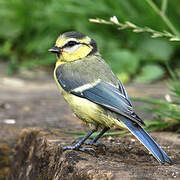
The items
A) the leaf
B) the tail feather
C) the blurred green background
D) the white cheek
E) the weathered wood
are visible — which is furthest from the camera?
the blurred green background

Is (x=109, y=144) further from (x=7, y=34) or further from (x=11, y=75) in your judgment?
(x=7, y=34)

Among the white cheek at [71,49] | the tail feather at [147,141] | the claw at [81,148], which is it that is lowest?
the claw at [81,148]

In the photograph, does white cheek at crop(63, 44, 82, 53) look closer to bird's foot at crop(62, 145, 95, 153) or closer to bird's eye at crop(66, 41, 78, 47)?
bird's eye at crop(66, 41, 78, 47)

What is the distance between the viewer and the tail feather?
213cm

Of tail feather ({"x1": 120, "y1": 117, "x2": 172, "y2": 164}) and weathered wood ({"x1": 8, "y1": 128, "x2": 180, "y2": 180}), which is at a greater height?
tail feather ({"x1": 120, "y1": 117, "x2": 172, "y2": 164})

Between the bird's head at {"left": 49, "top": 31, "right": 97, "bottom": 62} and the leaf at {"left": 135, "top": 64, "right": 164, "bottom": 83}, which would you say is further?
the leaf at {"left": 135, "top": 64, "right": 164, "bottom": 83}

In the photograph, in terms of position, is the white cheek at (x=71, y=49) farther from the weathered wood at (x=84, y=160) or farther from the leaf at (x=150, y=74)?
the leaf at (x=150, y=74)

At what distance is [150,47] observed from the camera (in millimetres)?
5145

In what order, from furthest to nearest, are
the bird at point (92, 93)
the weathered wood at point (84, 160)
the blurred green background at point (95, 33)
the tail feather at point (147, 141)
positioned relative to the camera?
the blurred green background at point (95, 33), the bird at point (92, 93), the tail feather at point (147, 141), the weathered wood at point (84, 160)

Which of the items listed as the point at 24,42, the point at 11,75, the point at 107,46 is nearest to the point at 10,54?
the point at 24,42

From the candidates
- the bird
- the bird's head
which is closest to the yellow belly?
the bird

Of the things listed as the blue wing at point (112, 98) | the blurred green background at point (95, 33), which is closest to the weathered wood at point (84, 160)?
the blue wing at point (112, 98)

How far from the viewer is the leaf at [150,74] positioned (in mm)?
4781

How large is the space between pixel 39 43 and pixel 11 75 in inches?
29.9
